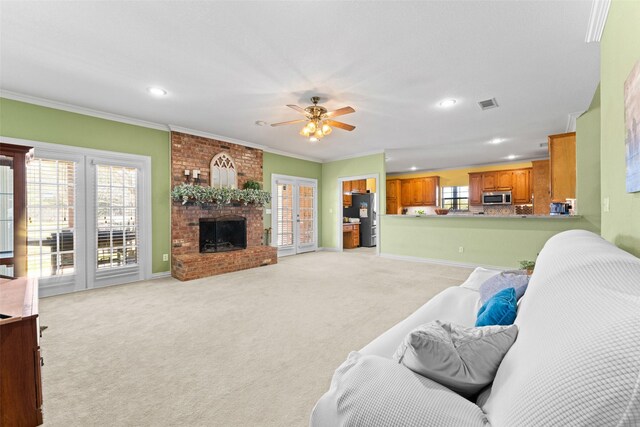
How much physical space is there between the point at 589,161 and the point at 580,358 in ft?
15.7

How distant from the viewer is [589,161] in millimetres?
3971

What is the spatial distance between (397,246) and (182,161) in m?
4.85

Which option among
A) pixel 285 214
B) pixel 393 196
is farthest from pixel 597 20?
pixel 393 196

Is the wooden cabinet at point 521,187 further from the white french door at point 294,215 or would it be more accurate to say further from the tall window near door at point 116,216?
the tall window near door at point 116,216

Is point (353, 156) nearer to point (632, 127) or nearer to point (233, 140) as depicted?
point (233, 140)

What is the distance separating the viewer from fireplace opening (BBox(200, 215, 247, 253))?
212 inches

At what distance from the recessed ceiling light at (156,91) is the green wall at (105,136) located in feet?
4.56

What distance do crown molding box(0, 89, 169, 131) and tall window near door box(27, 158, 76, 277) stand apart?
0.73 metres

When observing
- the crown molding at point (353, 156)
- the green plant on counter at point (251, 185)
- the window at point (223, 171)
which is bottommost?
the green plant on counter at point (251, 185)

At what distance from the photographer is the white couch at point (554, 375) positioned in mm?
520

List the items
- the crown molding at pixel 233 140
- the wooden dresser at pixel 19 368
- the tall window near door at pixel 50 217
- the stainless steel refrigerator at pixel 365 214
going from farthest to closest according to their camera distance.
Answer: the stainless steel refrigerator at pixel 365 214
the crown molding at pixel 233 140
the tall window near door at pixel 50 217
the wooden dresser at pixel 19 368

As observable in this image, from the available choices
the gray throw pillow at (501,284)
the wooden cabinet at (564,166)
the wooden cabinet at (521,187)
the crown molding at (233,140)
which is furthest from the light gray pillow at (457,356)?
the wooden cabinet at (521,187)

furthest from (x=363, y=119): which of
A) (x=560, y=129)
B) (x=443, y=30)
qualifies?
(x=560, y=129)

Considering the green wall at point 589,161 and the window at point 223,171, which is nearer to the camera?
the green wall at point 589,161
